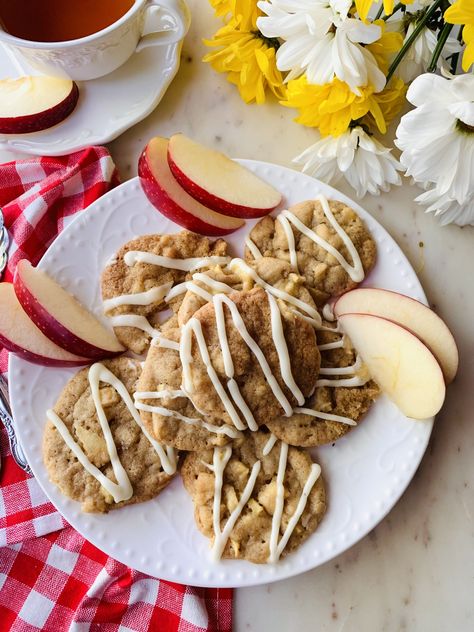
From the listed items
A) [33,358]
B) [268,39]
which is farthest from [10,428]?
[268,39]

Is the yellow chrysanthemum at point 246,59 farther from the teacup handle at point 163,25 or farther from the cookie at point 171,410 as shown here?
the cookie at point 171,410

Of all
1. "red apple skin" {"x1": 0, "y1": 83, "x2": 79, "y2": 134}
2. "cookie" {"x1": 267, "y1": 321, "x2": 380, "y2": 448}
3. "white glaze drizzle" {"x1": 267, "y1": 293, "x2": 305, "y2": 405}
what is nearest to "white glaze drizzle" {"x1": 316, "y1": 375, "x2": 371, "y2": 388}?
"cookie" {"x1": 267, "y1": 321, "x2": 380, "y2": 448}

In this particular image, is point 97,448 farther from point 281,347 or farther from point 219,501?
point 281,347

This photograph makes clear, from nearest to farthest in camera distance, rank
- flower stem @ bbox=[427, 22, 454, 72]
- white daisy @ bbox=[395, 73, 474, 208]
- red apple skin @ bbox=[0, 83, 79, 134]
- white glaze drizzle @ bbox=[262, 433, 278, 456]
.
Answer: white daisy @ bbox=[395, 73, 474, 208] → flower stem @ bbox=[427, 22, 454, 72] → white glaze drizzle @ bbox=[262, 433, 278, 456] → red apple skin @ bbox=[0, 83, 79, 134]

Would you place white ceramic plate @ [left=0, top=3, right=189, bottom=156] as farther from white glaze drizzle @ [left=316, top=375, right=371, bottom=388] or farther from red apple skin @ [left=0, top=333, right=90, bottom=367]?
white glaze drizzle @ [left=316, top=375, right=371, bottom=388]

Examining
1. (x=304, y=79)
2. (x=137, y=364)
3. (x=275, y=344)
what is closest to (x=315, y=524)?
(x=275, y=344)
